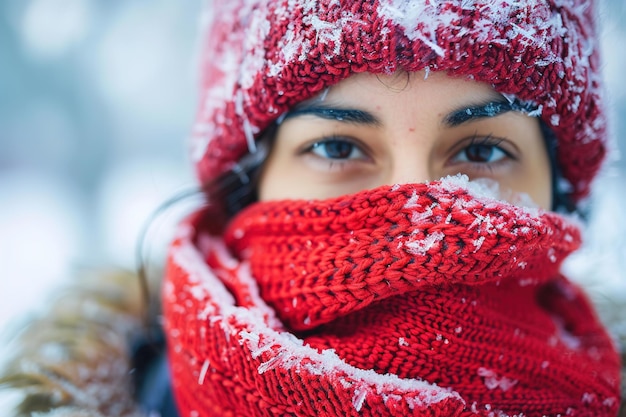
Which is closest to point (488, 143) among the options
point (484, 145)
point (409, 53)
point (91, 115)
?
point (484, 145)

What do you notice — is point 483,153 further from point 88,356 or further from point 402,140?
point 88,356

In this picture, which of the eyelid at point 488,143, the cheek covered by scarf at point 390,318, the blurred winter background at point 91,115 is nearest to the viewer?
the cheek covered by scarf at point 390,318

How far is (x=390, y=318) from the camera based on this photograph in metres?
0.83

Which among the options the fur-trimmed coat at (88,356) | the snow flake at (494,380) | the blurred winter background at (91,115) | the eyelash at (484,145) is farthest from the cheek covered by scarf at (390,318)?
the blurred winter background at (91,115)

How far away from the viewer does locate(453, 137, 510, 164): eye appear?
0.93 meters

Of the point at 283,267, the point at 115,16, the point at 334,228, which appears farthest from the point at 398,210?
the point at 115,16

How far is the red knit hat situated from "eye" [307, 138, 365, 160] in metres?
0.09

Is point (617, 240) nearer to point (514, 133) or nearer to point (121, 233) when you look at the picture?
point (514, 133)

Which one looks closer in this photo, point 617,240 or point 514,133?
point 514,133

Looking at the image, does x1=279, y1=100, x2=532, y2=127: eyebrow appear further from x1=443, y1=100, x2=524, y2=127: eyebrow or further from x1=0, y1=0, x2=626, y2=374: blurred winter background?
x1=0, y1=0, x2=626, y2=374: blurred winter background

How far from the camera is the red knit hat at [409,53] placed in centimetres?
81

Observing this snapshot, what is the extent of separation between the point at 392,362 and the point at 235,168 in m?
0.52

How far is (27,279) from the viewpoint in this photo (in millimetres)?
2273

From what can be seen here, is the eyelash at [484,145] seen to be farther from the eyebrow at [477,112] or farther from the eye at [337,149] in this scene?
the eye at [337,149]
